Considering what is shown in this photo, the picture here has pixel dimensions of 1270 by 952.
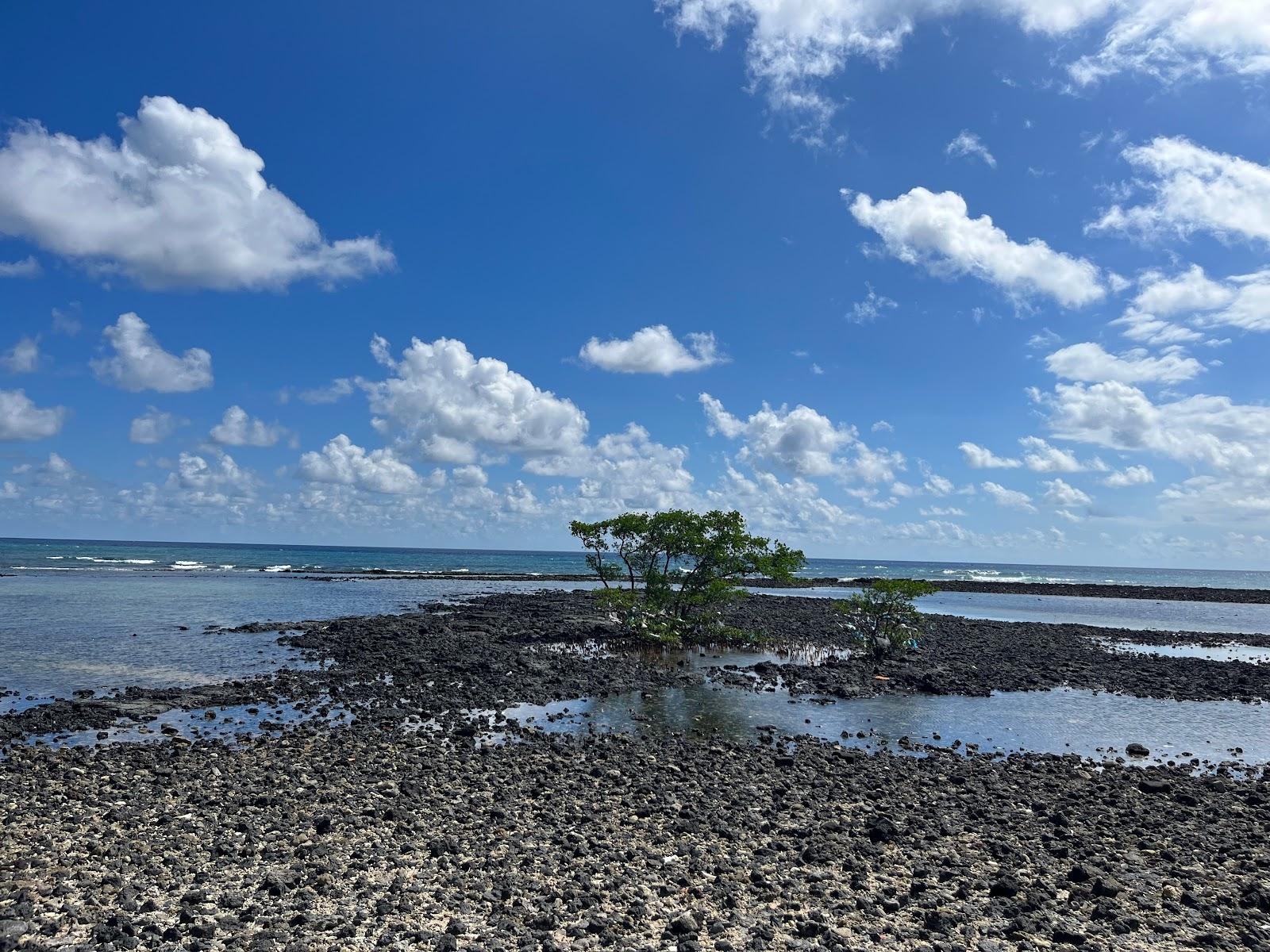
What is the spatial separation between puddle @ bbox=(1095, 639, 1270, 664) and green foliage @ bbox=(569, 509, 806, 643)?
19.4 metres

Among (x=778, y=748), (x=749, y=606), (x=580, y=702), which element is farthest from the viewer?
(x=749, y=606)

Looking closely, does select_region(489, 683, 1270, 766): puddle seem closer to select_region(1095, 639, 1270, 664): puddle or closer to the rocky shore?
select_region(1095, 639, 1270, 664): puddle

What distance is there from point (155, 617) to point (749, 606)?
128 feet

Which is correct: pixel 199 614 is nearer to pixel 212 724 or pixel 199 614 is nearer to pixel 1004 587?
pixel 212 724

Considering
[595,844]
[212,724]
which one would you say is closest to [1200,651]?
[595,844]

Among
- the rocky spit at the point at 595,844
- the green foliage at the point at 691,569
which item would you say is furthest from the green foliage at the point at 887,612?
the rocky spit at the point at 595,844

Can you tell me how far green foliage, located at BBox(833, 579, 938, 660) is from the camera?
1286 inches

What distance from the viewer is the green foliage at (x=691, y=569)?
37375 mm

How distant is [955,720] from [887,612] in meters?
10.9

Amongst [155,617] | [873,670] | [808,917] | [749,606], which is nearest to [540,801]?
[808,917]

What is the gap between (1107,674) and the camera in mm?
31391

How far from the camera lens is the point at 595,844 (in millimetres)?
11617

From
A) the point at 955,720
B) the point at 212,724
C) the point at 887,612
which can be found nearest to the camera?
the point at 212,724

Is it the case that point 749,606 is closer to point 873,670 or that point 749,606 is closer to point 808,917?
point 873,670
